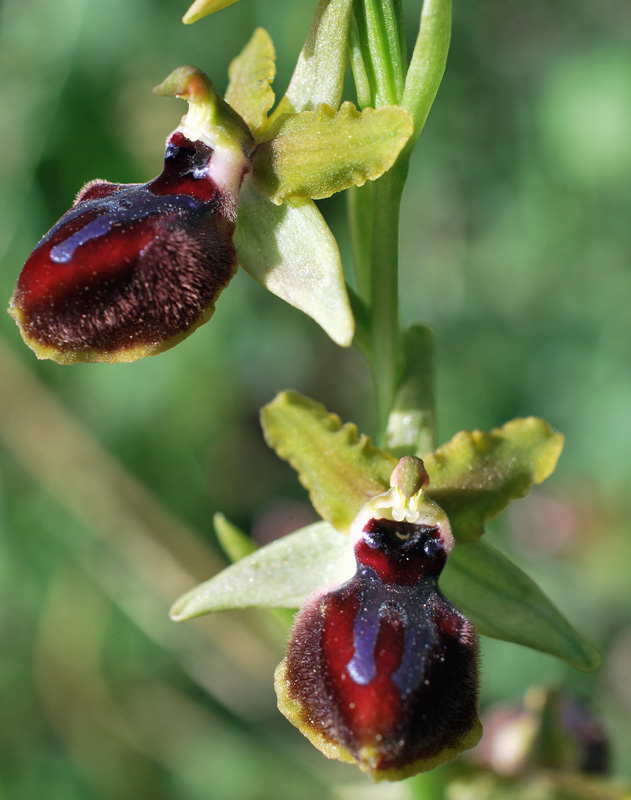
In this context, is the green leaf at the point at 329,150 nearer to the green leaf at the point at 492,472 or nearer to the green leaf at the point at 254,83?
the green leaf at the point at 254,83

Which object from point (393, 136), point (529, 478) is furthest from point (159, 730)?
point (393, 136)

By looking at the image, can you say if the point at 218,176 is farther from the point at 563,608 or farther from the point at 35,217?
the point at 563,608

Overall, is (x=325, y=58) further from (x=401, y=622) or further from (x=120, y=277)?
(x=401, y=622)

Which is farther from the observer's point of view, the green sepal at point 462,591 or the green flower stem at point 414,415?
the green flower stem at point 414,415

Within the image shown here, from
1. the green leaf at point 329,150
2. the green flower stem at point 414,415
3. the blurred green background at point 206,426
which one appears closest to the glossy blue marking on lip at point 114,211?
the green leaf at point 329,150

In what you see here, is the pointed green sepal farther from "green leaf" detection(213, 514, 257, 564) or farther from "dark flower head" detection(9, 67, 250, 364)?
"green leaf" detection(213, 514, 257, 564)

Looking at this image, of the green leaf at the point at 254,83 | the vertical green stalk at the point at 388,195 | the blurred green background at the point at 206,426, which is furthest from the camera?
the blurred green background at the point at 206,426

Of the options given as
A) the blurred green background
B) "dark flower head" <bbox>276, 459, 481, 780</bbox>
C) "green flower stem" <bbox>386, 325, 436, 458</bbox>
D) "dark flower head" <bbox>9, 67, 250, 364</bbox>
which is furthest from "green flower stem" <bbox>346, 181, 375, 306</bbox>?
the blurred green background
